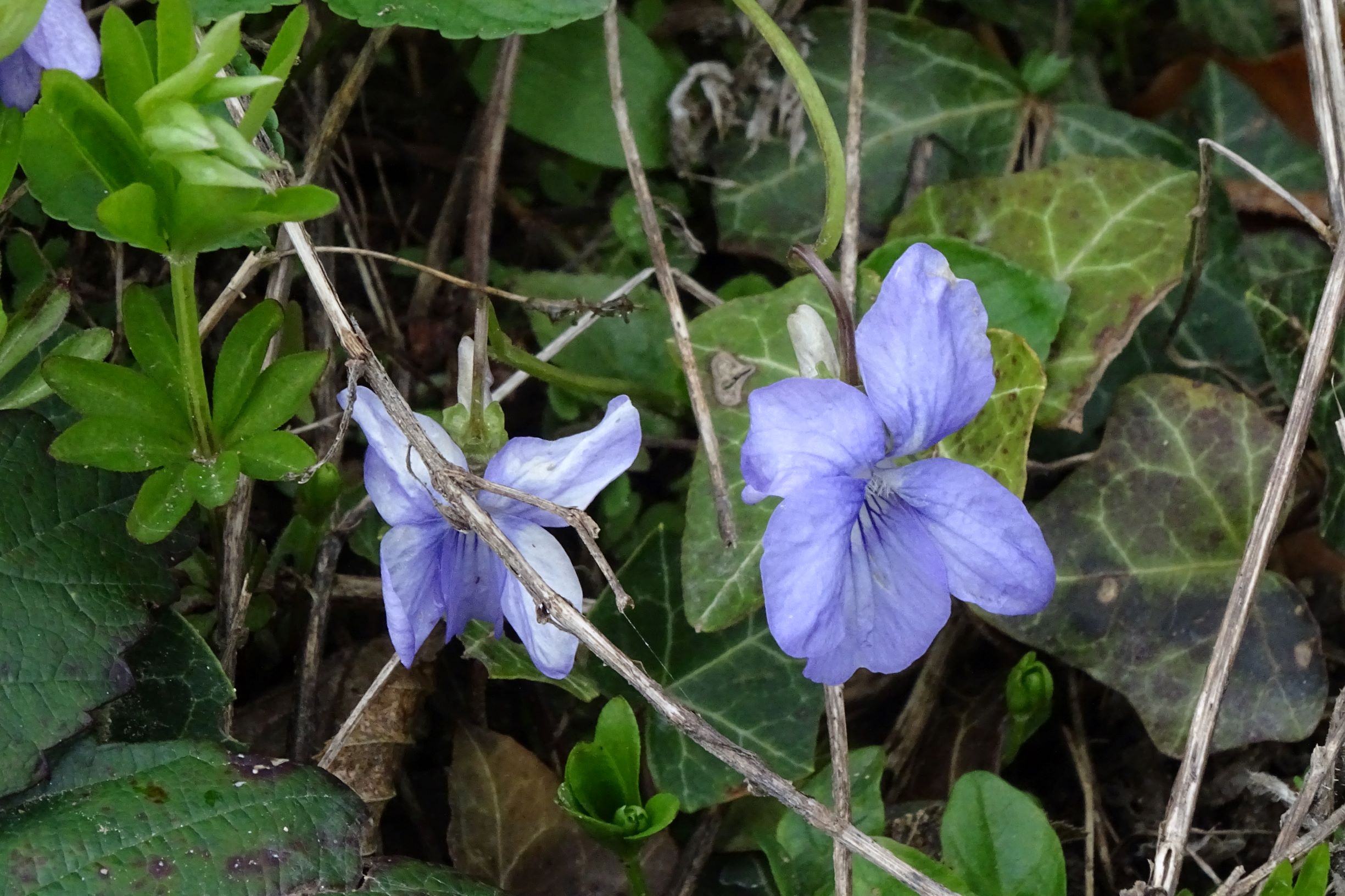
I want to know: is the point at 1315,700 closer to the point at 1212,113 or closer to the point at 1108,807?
the point at 1108,807

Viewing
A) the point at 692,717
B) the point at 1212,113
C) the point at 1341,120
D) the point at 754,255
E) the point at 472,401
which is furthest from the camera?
the point at 1212,113

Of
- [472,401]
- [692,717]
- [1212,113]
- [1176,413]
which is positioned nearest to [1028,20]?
[1212,113]

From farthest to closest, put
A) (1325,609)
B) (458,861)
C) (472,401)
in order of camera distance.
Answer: (1325,609) → (458,861) → (472,401)

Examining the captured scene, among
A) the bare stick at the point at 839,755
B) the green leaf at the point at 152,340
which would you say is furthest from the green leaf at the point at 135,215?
the bare stick at the point at 839,755

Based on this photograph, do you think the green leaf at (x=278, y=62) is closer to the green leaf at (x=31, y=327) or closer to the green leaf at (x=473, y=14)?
the green leaf at (x=473, y=14)

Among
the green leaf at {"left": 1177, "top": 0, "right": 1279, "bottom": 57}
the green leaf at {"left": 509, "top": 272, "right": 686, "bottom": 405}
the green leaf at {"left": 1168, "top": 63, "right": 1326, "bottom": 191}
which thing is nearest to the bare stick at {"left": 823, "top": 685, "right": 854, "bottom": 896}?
the green leaf at {"left": 509, "top": 272, "right": 686, "bottom": 405}

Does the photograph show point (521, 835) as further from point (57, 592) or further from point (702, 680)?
point (57, 592)

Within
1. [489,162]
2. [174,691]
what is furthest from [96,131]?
[489,162]
